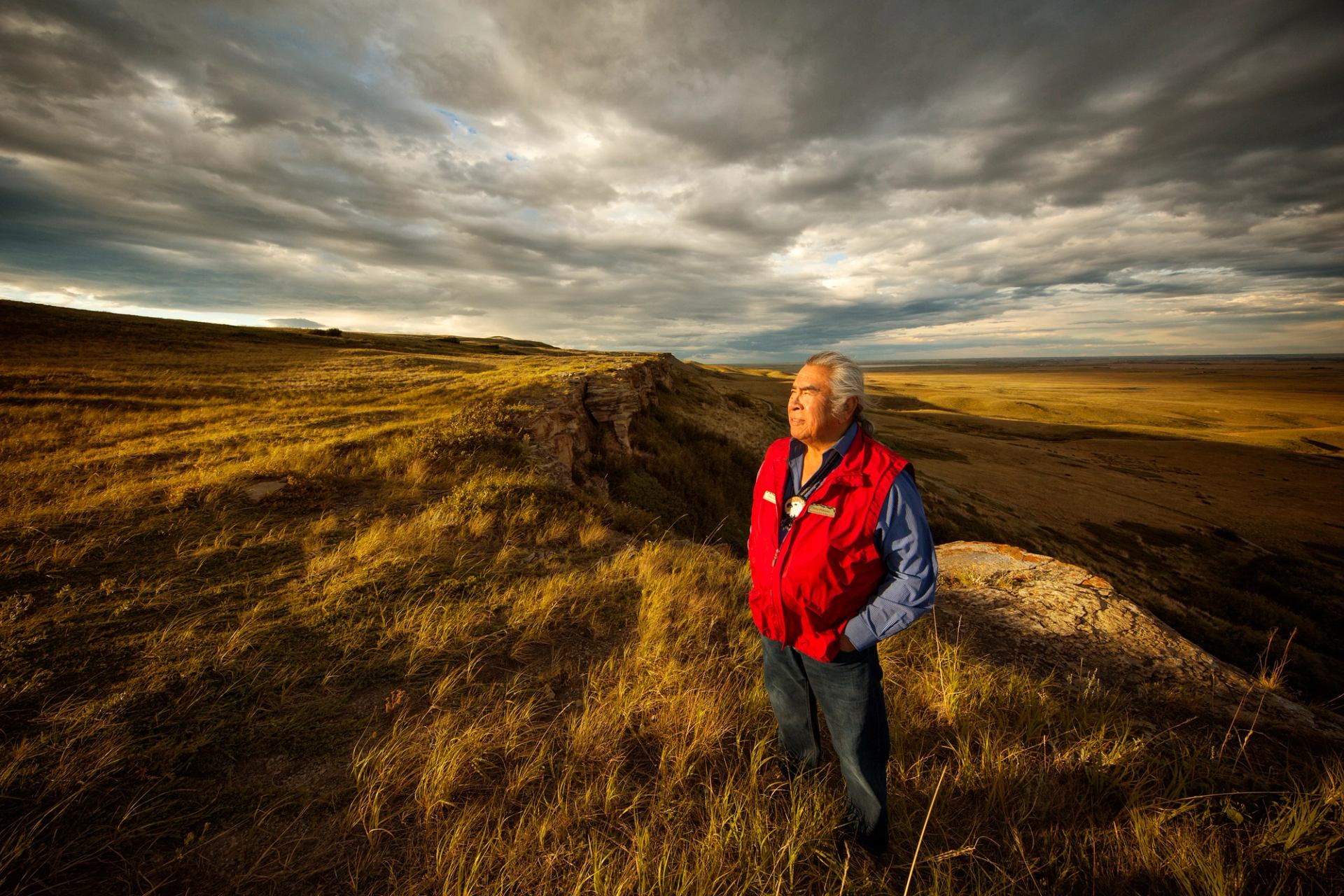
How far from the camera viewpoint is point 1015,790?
2.74m

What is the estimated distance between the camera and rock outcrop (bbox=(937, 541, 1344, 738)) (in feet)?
12.5

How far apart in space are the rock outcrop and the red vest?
3.06 metres

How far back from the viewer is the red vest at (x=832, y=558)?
6.96 feet

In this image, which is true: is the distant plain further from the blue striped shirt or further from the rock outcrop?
the blue striped shirt

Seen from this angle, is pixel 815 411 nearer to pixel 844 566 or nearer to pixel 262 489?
pixel 844 566

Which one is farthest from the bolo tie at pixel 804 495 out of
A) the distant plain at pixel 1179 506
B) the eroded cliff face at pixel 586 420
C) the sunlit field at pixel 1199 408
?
the sunlit field at pixel 1199 408

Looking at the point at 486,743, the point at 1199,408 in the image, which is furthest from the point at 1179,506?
the point at 1199,408

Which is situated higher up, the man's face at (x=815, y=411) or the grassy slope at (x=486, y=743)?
the man's face at (x=815, y=411)

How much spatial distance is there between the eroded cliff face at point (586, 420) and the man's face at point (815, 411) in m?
8.14

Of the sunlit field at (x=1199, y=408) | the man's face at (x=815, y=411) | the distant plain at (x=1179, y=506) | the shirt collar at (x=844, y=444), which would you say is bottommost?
the distant plain at (x=1179, y=506)

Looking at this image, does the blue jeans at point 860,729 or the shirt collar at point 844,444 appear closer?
the blue jeans at point 860,729

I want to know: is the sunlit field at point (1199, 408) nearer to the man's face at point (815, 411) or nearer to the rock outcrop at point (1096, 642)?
the rock outcrop at point (1096, 642)

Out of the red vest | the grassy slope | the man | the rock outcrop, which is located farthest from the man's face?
the rock outcrop

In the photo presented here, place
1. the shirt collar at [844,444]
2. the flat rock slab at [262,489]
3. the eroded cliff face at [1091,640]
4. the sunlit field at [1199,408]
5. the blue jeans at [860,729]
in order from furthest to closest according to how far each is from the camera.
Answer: the sunlit field at [1199,408]
the flat rock slab at [262,489]
the eroded cliff face at [1091,640]
the shirt collar at [844,444]
the blue jeans at [860,729]
